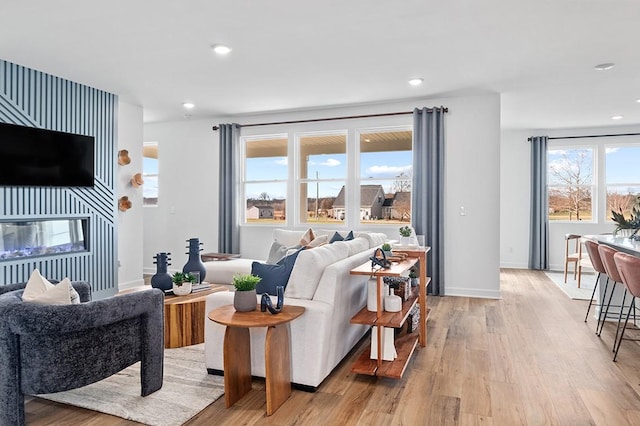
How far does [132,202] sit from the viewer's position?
20.9 feet

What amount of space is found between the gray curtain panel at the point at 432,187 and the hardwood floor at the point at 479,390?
1558 millimetres

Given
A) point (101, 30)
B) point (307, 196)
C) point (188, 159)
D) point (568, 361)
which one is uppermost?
point (101, 30)

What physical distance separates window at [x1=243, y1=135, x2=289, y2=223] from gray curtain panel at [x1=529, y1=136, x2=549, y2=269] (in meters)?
4.73

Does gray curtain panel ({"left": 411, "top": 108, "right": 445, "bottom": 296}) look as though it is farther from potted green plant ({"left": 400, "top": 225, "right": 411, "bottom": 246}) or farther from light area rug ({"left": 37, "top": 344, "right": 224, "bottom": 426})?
light area rug ({"left": 37, "top": 344, "right": 224, "bottom": 426})

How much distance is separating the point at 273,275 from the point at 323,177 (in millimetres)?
3776

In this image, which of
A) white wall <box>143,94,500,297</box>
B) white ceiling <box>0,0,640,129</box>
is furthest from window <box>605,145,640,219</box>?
white wall <box>143,94,500,297</box>

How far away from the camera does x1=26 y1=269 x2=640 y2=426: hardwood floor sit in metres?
2.40

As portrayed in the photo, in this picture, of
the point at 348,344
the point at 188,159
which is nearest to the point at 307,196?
the point at 188,159

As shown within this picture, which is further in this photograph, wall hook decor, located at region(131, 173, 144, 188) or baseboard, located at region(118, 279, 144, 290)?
wall hook decor, located at region(131, 173, 144, 188)

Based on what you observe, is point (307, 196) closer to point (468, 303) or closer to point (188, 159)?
point (188, 159)

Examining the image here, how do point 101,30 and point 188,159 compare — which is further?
point 188,159

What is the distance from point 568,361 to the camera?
333 centimetres

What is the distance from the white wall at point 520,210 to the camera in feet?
26.5

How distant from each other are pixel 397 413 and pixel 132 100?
5477 millimetres
